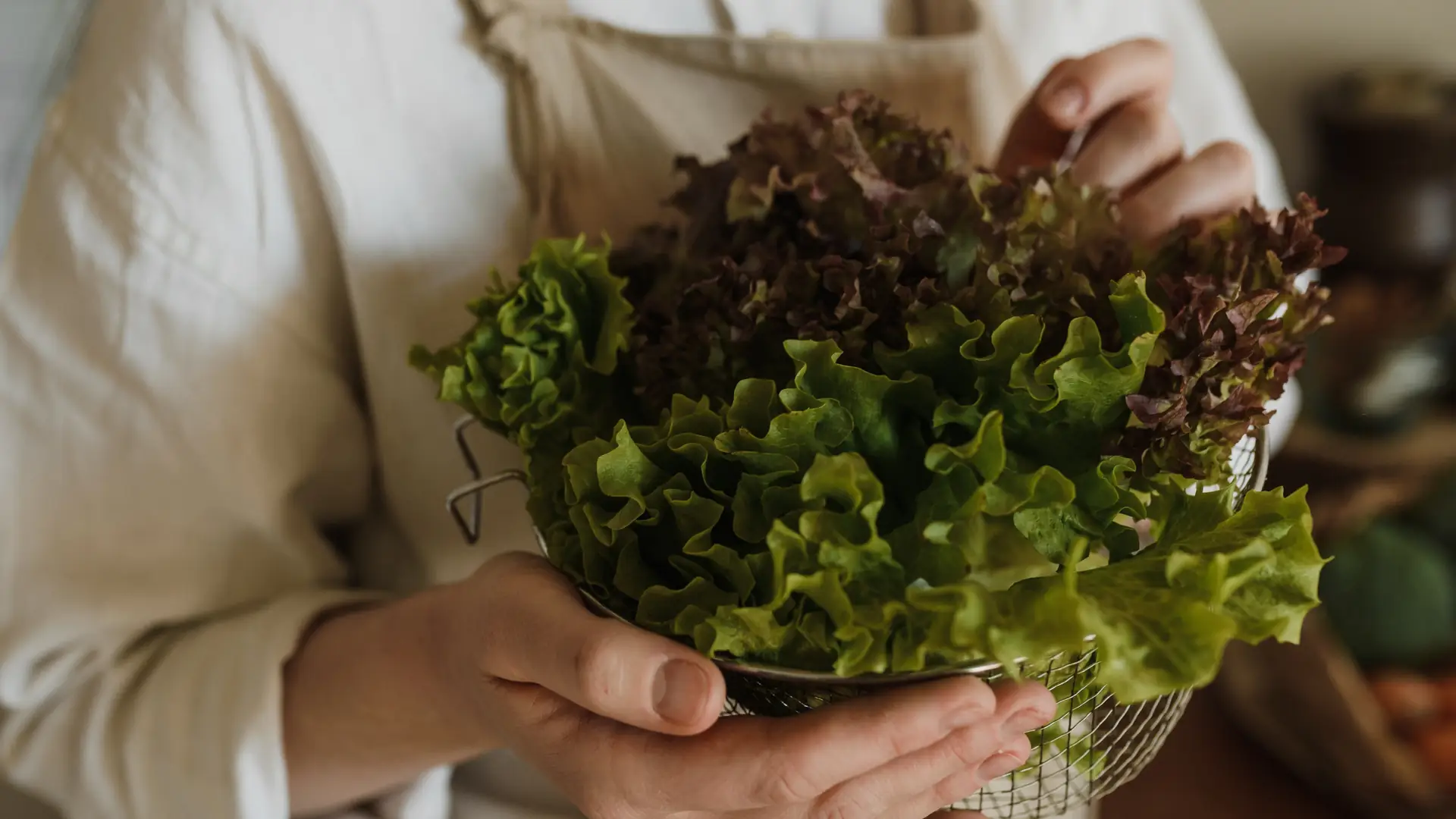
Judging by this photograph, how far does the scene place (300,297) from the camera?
578 mm

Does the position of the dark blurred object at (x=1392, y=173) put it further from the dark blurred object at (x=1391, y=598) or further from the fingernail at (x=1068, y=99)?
the fingernail at (x=1068, y=99)

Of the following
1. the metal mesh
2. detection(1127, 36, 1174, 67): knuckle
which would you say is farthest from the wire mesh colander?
detection(1127, 36, 1174, 67): knuckle

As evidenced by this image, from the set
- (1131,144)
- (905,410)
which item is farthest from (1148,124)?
(905,410)

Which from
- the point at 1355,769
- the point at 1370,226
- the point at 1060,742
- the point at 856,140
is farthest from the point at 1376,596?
the point at 856,140

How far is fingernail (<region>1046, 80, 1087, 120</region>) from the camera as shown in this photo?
21.8 inches

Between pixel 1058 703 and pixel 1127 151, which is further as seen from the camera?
pixel 1127 151

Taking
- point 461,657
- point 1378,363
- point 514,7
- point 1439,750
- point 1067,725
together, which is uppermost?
point 514,7

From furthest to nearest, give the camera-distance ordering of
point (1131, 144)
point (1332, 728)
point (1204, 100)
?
point (1332, 728) < point (1204, 100) < point (1131, 144)

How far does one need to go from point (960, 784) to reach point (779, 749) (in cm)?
9

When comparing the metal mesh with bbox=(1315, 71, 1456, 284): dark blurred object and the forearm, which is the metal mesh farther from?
bbox=(1315, 71, 1456, 284): dark blurred object

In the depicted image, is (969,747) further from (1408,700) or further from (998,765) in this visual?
(1408,700)

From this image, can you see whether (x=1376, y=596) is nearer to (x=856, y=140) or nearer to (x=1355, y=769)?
(x=1355, y=769)

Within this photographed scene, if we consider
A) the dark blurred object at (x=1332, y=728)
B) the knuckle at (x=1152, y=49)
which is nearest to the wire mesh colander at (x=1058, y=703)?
the knuckle at (x=1152, y=49)

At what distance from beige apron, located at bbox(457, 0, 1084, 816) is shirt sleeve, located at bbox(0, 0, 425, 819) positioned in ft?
0.40
